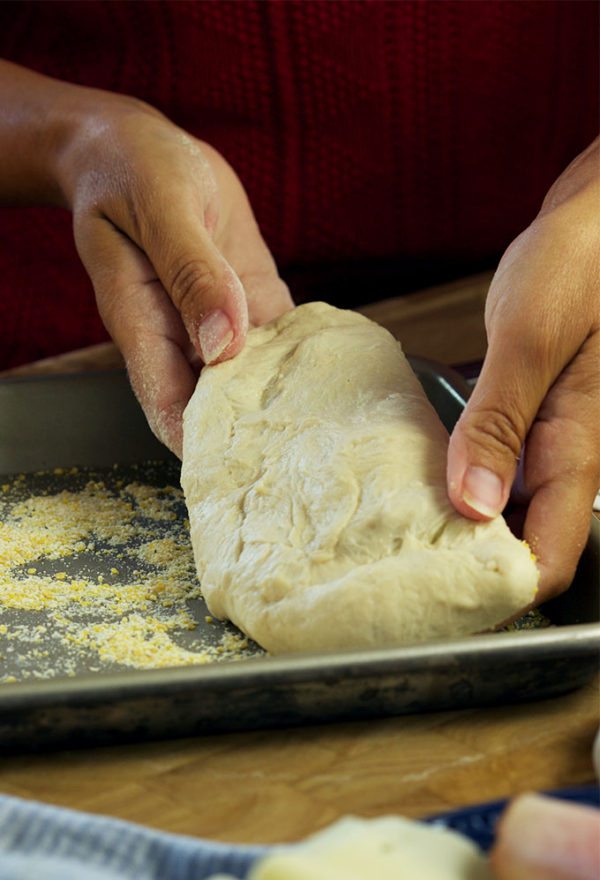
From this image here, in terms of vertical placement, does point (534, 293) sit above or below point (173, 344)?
above

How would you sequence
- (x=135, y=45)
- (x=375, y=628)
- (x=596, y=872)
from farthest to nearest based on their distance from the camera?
(x=135, y=45)
(x=375, y=628)
(x=596, y=872)

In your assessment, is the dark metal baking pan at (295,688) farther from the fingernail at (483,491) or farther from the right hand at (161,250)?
the right hand at (161,250)

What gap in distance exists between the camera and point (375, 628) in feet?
3.05

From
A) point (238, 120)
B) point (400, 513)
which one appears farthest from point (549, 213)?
point (238, 120)

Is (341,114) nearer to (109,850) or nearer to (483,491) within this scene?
(483,491)

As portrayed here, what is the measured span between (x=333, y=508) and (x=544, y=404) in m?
0.23

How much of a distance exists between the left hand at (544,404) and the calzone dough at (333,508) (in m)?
0.04

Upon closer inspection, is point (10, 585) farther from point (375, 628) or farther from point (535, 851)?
point (535, 851)

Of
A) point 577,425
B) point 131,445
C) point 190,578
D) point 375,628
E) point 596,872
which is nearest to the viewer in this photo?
point 596,872

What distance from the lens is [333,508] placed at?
104 cm

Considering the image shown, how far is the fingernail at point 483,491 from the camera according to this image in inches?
38.5

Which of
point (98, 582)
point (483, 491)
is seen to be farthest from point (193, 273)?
point (483, 491)

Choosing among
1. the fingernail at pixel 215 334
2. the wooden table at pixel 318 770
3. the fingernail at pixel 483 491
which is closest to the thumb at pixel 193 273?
the fingernail at pixel 215 334

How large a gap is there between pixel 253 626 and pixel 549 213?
53cm
